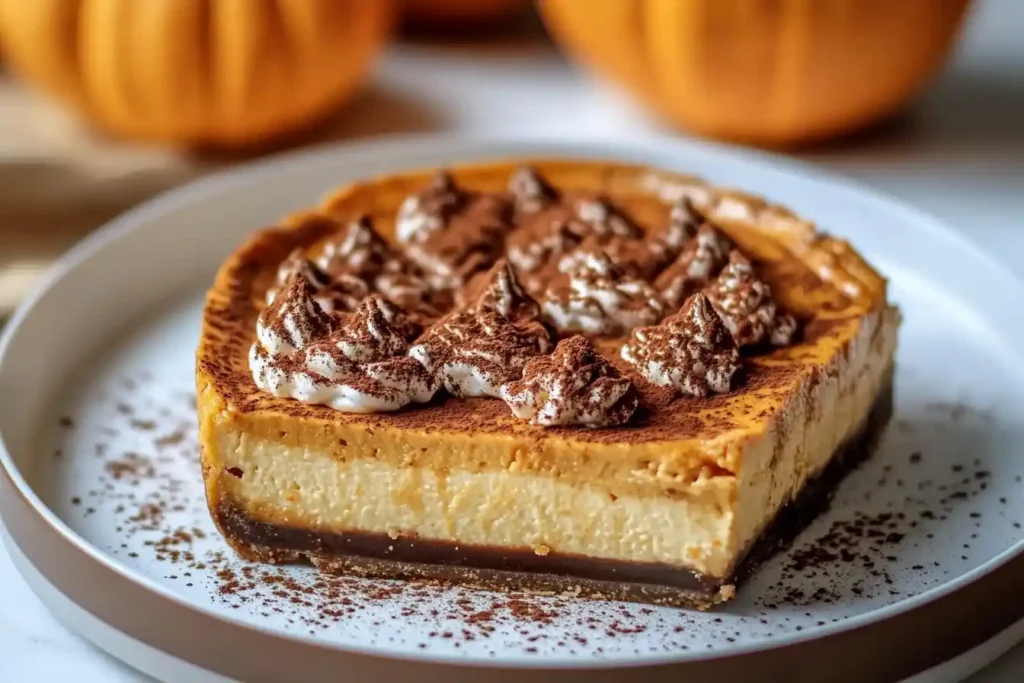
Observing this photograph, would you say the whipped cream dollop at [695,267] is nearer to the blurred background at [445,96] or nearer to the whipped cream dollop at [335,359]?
the whipped cream dollop at [335,359]

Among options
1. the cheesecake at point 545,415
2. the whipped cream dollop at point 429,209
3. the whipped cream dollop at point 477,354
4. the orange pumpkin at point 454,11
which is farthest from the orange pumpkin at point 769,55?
the whipped cream dollop at point 477,354

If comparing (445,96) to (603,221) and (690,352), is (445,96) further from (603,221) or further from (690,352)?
(690,352)

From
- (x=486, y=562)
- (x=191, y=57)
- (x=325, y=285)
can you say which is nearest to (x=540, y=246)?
(x=325, y=285)

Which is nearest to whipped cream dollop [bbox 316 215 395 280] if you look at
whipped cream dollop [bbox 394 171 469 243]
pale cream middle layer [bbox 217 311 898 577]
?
whipped cream dollop [bbox 394 171 469 243]

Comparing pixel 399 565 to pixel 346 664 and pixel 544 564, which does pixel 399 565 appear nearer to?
pixel 544 564

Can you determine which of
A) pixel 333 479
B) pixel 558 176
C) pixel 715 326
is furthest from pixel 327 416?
pixel 558 176
